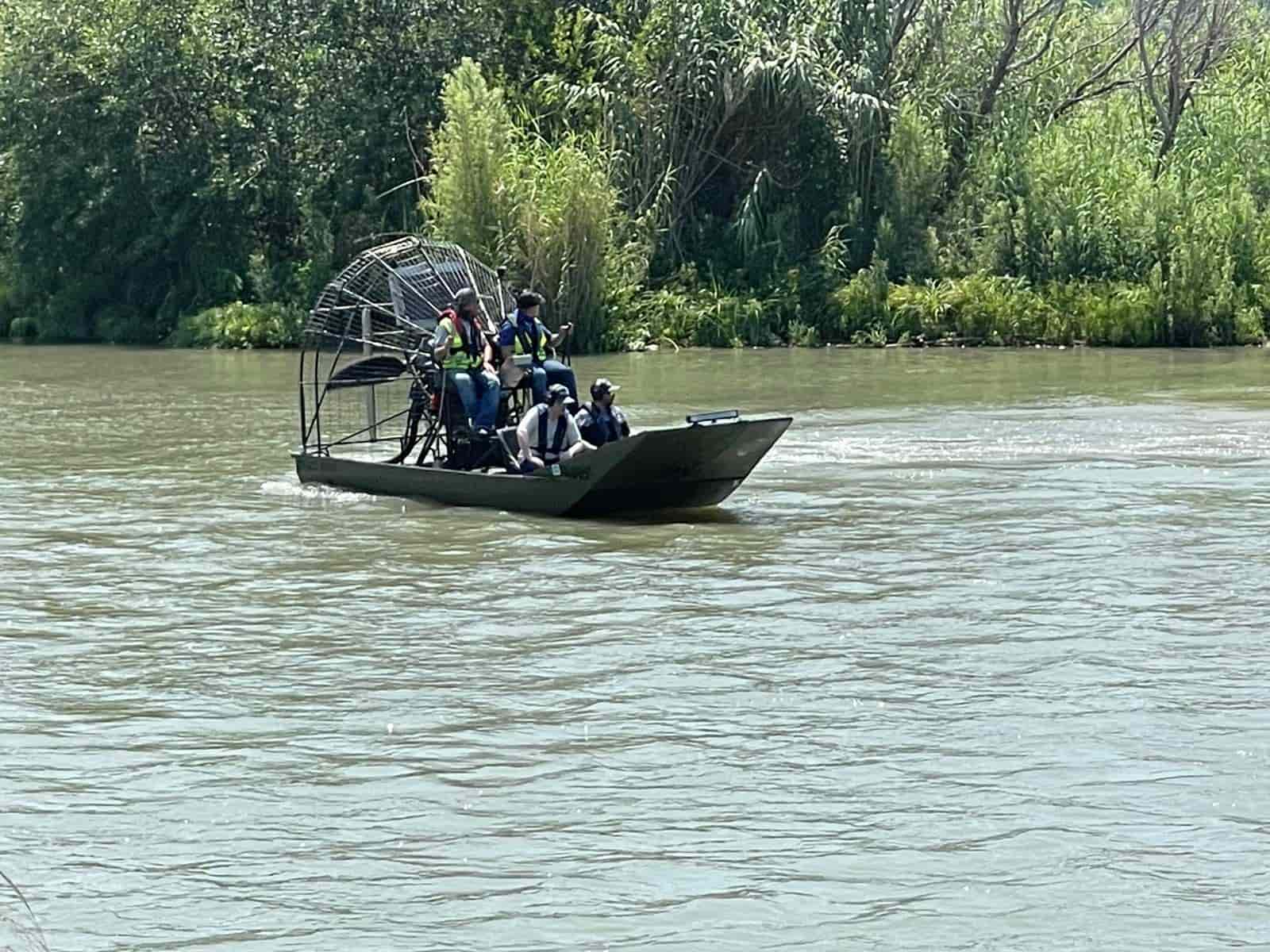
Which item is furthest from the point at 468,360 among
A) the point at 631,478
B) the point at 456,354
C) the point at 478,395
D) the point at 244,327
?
the point at 244,327

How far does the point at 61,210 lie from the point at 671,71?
12.8 m

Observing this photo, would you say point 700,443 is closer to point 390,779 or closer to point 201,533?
point 201,533

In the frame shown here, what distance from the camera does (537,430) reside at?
61.0 ft

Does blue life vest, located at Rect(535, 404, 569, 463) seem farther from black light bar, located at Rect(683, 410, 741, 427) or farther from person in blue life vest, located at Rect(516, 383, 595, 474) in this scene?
black light bar, located at Rect(683, 410, 741, 427)

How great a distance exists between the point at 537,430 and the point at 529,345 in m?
1.19

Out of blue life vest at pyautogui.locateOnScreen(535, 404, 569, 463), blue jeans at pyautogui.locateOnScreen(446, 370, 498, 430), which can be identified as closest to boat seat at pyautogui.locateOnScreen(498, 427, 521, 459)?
blue jeans at pyautogui.locateOnScreen(446, 370, 498, 430)

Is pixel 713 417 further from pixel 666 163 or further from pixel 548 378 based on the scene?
pixel 666 163

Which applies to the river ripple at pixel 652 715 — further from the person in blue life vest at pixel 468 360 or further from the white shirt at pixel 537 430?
the person in blue life vest at pixel 468 360

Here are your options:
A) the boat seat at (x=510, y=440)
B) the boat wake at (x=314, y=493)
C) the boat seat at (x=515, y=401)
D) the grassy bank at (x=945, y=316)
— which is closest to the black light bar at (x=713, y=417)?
the boat seat at (x=510, y=440)

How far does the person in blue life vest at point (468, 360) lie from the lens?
19.2 metres

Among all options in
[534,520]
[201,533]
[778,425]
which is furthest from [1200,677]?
[201,533]

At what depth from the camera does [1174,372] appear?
32219mm

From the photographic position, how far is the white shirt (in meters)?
18.4

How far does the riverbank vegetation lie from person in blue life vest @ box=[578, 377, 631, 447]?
19.5m
